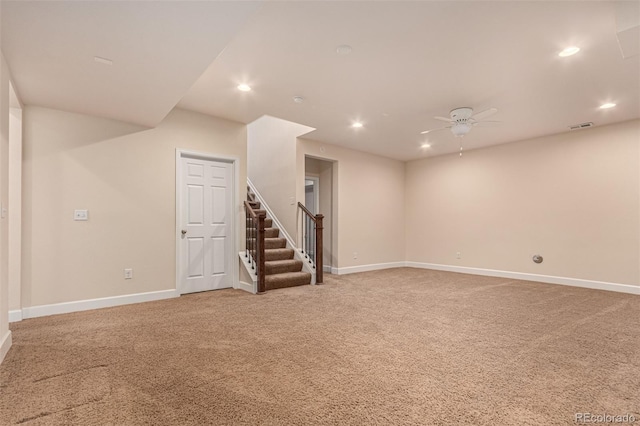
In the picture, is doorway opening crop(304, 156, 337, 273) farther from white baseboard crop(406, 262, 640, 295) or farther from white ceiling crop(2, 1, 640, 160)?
white baseboard crop(406, 262, 640, 295)

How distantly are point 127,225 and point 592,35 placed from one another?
5.17m

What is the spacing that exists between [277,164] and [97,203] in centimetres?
321

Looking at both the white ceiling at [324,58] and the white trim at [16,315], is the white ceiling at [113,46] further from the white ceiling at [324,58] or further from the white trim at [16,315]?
the white trim at [16,315]

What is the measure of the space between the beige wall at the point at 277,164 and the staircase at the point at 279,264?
1.17 ft

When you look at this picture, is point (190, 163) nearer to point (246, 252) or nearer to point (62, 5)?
point (246, 252)

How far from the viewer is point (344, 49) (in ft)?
9.02

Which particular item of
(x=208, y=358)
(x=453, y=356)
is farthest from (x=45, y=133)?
(x=453, y=356)

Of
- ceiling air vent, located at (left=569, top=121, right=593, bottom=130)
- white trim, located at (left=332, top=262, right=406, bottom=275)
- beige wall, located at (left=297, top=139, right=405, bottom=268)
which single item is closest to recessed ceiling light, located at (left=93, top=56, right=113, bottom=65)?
beige wall, located at (left=297, top=139, right=405, bottom=268)

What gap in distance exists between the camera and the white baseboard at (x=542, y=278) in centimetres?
473

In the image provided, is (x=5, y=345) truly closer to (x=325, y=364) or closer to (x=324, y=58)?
(x=325, y=364)

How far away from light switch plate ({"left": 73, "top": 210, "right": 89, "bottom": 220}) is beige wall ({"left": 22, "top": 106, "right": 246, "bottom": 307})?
0.04 meters

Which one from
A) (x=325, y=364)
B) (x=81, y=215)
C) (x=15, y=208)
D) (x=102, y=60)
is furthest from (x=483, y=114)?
(x=15, y=208)

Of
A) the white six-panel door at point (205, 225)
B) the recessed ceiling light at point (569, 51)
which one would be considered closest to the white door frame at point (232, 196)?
the white six-panel door at point (205, 225)

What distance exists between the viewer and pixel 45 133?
3.50 m
